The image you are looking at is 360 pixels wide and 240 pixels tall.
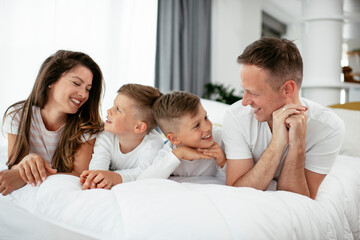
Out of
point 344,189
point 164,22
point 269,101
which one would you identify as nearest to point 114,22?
point 164,22

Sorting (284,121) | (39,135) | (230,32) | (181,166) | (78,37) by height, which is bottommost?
(181,166)

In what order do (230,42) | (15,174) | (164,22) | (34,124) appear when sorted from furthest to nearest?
1. (230,42)
2. (164,22)
3. (34,124)
4. (15,174)

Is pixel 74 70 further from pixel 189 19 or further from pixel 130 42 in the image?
pixel 189 19

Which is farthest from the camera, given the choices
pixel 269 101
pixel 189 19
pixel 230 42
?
pixel 230 42

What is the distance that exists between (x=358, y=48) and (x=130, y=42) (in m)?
6.92

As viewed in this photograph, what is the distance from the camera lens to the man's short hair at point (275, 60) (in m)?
1.29

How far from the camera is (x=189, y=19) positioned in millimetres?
4098

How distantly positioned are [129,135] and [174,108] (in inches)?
10.8

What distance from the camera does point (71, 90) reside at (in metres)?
1.52

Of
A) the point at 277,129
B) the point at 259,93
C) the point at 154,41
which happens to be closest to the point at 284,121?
the point at 277,129

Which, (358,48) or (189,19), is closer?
(189,19)

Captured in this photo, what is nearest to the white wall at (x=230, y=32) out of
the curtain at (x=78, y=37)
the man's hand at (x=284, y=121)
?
the curtain at (x=78, y=37)

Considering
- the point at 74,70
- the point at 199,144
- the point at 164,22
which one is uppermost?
the point at 164,22

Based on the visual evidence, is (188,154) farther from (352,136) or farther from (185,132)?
(352,136)
